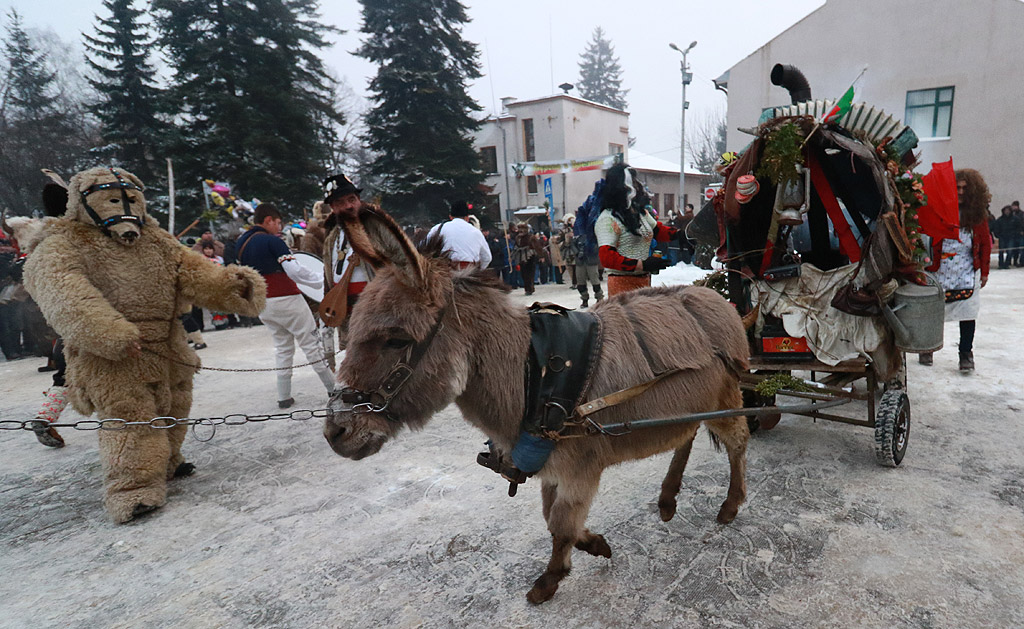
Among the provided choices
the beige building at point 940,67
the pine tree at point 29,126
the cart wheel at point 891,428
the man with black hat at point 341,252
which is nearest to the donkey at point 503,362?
the cart wheel at point 891,428

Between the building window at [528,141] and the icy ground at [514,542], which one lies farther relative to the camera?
the building window at [528,141]

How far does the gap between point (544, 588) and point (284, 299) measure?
166 inches

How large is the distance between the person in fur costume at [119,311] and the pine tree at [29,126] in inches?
870

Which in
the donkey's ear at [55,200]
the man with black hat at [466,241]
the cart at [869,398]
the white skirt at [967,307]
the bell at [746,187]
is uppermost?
the donkey's ear at [55,200]

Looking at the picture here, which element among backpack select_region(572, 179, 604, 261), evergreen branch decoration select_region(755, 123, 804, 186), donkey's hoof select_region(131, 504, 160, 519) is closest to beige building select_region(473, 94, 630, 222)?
backpack select_region(572, 179, 604, 261)

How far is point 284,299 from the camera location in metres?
5.37

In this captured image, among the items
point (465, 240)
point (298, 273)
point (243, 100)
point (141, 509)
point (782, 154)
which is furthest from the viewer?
point (243, 100)

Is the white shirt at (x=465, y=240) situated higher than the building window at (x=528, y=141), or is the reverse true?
the building window at (x=528, y=141)

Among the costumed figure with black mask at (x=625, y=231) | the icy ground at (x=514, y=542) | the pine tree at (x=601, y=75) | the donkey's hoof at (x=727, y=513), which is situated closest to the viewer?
the icy ground at (x=514, y=542)

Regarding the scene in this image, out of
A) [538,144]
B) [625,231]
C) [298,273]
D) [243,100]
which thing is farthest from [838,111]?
[538,144]

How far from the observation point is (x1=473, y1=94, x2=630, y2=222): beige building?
95.8ft

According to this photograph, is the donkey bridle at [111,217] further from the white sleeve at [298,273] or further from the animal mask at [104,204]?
the white sleeve at [298,273]

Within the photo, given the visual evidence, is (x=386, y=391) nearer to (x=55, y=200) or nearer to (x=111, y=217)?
(x=111, y=217)

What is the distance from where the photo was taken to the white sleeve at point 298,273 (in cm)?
512
